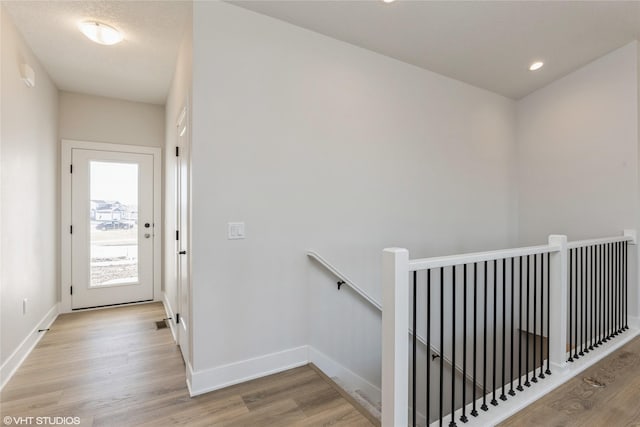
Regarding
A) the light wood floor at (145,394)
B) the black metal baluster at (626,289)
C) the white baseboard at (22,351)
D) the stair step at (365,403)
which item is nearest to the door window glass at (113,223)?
the white baseboard at (22,351)

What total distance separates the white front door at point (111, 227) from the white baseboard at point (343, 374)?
286cm

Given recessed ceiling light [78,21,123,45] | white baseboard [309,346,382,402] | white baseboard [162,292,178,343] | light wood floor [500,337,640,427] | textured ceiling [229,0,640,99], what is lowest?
white baseboard [309,346,382,402]

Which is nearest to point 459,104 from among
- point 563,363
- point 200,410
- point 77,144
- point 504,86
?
point 504,86

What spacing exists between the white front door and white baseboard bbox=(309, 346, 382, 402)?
112 inches

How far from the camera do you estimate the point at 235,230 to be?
7.54ft

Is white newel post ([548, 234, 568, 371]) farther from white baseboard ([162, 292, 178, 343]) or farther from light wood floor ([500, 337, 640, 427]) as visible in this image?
white baseboard ([162, 292, 178, 343])

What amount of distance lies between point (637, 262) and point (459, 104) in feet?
8.24

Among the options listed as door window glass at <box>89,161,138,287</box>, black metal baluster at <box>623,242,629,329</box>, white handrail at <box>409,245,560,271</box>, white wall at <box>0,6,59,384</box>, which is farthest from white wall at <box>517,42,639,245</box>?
white wall at <box>0,6,59,384</box>

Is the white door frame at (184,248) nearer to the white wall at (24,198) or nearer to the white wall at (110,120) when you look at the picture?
the white wall at (24,198)

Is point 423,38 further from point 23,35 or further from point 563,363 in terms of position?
point 23,35

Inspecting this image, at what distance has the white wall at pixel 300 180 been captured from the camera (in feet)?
7.27

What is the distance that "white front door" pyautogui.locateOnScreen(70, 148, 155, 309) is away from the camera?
3885 mm

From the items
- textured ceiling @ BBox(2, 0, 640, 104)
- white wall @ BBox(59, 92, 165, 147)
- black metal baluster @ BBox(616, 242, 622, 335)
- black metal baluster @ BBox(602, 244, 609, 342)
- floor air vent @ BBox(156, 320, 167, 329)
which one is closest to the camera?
textured ceiling @ BBox(2, 0, 640, 104)

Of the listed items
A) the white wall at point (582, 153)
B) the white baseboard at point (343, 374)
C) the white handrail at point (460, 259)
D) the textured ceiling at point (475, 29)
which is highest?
the textured ceiling at point (475, 29)
